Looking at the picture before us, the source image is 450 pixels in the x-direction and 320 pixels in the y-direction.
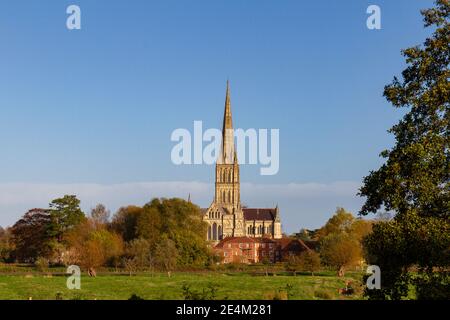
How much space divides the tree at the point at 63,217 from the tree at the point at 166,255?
2059 centimetres

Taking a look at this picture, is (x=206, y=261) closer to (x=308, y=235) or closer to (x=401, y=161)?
(x=401, y=161)

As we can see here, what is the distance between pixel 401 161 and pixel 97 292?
23.2 metres

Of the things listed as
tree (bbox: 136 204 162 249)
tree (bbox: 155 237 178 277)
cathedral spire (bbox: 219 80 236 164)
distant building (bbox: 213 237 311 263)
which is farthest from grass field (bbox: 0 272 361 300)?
cathedral spire (bbox: 219 80 236 164)

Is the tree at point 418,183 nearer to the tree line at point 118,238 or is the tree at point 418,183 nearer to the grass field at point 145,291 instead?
the grass field at point 145,291

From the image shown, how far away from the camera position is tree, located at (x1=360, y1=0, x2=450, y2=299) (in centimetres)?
1983

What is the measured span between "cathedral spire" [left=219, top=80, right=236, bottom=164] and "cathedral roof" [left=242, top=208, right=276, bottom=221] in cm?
1750

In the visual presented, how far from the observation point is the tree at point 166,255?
66.2 m

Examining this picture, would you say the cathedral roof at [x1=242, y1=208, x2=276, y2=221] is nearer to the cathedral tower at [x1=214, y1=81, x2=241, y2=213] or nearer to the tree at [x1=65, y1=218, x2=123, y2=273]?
the cathedral tower at [x1=214, y1=81, x2=241, y2=213]

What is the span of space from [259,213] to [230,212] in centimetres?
930

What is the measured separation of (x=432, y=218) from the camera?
19844 millimetres

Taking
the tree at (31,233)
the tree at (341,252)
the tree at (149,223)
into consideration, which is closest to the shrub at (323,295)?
the tree at (341,252)
